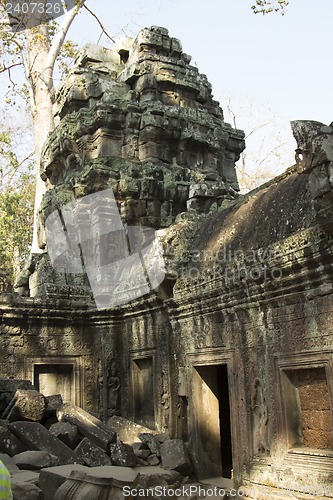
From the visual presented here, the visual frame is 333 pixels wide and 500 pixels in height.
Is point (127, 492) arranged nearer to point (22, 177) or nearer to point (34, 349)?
point (34, 349)

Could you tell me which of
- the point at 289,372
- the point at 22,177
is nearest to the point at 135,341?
the point at 289,372

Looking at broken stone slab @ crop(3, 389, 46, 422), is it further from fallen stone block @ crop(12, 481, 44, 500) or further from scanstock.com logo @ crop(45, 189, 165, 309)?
scanstock.com logo @ crop(45, 189, 165, 309)

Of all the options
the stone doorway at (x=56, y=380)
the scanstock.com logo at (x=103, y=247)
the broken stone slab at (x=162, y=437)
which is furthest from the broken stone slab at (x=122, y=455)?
the scanstock.com logo at (x=103, y=247)

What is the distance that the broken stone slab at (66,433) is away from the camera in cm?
702

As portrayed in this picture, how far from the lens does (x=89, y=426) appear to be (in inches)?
291

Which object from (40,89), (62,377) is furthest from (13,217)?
(62,377)

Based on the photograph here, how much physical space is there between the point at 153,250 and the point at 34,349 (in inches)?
103

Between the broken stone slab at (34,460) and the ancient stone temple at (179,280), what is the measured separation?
7.08ft

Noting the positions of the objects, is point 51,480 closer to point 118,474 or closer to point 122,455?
point 118,474

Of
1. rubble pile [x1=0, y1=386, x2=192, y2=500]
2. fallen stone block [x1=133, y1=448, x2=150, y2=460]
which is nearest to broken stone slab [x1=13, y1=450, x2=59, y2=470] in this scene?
rubble pile [x1=0, y1=386, x2=192, y2=500]

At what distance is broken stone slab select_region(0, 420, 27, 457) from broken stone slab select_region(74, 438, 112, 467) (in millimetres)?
662

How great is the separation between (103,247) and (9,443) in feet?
14.7

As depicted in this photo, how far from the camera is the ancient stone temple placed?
591 cm

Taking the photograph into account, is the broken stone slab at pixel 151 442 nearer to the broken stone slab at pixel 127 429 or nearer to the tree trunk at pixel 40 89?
the broken stone slab at pixel 127 429
